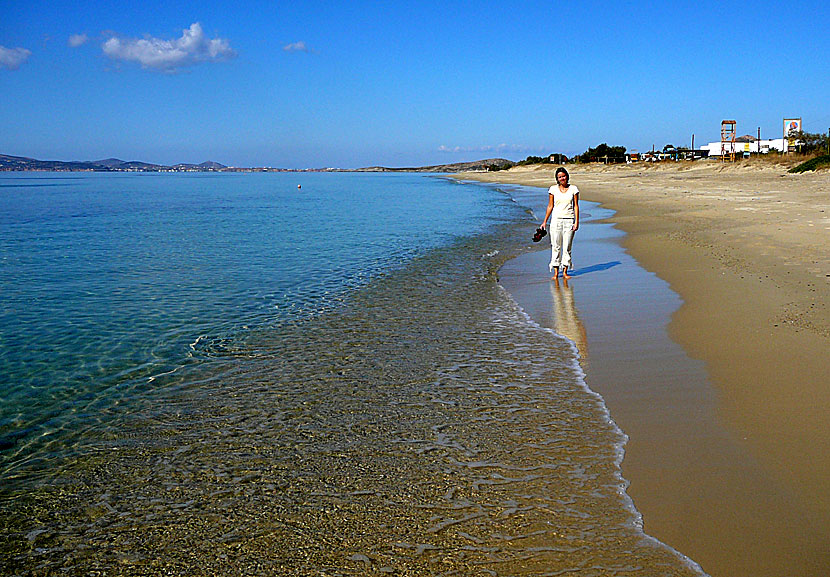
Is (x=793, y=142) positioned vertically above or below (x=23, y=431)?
above

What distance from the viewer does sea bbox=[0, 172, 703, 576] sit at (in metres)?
3.46

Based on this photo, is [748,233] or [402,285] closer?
[402,285]

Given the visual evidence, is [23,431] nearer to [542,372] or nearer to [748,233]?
[542,372]

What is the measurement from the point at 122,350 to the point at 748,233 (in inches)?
552

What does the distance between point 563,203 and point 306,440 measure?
813cm

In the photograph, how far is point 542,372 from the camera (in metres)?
6.48

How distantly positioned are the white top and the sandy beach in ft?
4.17

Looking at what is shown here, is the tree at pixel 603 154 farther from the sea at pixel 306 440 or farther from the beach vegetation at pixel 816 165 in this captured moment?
the sea at pixel 306 440

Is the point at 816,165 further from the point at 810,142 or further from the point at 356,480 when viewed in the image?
the point at 356,480

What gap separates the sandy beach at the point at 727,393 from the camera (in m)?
3.46

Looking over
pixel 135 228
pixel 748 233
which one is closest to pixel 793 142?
pixel 748 233

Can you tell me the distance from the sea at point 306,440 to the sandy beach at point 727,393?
27 cm

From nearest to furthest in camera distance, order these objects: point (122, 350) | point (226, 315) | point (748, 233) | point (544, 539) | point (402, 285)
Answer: point (544, 539) < point (122, 350) < point (226, 315) < point (402, 285) < point (748, 233)

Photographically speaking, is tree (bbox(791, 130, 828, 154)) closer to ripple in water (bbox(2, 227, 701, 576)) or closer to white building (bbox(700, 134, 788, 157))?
white building (bbox(700, 134, 788, 157))
